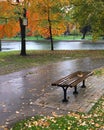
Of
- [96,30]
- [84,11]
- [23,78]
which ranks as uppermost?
[84,11]

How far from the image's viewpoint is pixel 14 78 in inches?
501

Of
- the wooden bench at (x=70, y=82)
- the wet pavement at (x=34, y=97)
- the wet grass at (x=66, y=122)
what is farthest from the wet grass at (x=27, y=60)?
the wet grass at (x=66, y=122)

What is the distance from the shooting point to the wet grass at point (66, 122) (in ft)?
21.1

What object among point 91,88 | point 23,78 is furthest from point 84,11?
point 91,88

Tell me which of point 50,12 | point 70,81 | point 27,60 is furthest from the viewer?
point 50,12

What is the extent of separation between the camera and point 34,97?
9172 mm

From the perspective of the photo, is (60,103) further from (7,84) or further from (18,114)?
(7,84)

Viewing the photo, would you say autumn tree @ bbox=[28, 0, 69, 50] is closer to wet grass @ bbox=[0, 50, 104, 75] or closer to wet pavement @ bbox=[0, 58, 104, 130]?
wet grass @ bbox=[0, 50, 104, 75]

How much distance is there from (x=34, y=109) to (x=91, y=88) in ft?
10.2

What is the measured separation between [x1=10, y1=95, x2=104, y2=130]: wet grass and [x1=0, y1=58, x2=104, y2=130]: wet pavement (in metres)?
0.33

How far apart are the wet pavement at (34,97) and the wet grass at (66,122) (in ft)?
1.09

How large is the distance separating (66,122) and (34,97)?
2644mm

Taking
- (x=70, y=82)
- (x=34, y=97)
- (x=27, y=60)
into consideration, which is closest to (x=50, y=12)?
(x=27, y=60)

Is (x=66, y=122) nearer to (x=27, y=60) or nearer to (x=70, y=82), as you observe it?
(x=70, y=82)
